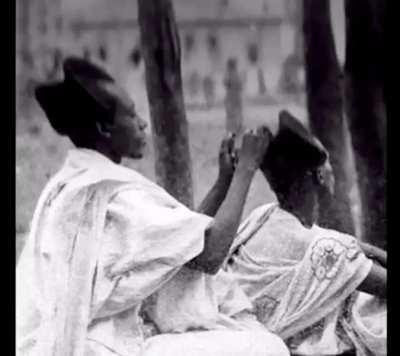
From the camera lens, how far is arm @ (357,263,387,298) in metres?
3.82

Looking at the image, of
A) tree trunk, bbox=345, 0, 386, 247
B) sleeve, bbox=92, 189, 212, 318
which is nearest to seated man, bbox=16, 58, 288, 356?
sleeve, bbox=92, 189, 212, 318

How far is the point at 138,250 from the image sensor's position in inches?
142

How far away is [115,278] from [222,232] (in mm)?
339

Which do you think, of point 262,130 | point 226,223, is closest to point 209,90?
point 262,130

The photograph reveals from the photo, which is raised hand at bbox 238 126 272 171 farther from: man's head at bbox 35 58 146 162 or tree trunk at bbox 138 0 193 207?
man's head at bbox 35 58 146 162

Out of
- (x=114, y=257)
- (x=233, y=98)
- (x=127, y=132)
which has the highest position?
(x=233, y=98)

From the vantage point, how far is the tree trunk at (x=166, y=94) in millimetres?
3793

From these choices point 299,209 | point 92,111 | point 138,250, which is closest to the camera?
point 138,250

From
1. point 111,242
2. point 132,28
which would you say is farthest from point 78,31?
point 111,242

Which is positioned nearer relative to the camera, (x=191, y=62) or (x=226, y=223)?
(x=226, y=223)

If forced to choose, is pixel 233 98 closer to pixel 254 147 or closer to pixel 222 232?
pixel 254 147

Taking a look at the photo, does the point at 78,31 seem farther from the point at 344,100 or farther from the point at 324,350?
the point at 324,350

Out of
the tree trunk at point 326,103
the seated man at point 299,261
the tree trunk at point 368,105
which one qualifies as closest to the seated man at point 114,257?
the seated man at point 299,261
